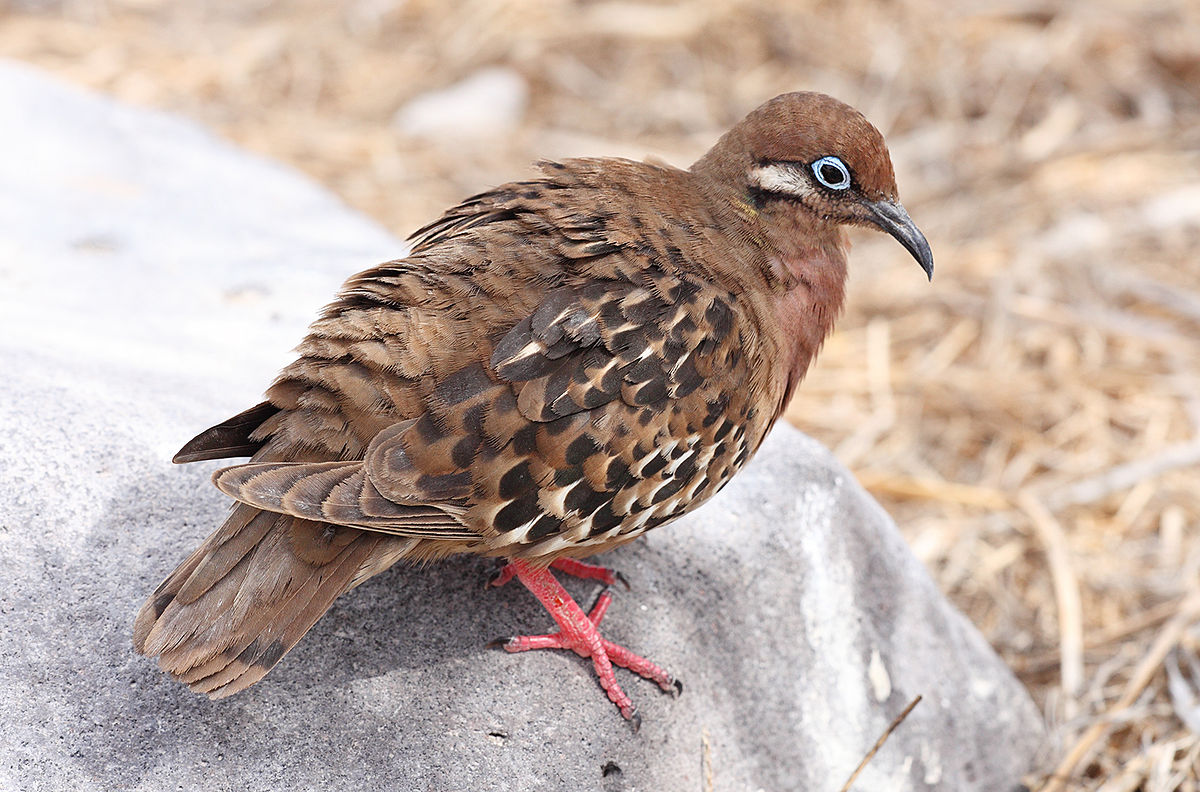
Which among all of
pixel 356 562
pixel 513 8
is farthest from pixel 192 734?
pixel 513 8

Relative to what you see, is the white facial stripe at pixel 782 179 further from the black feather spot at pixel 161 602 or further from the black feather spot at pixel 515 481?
the black feather spot at pixel 161 602

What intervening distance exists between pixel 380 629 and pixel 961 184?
504cm

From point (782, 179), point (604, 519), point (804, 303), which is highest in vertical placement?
point (782, 179)

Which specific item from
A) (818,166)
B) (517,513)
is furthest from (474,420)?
(818,166)

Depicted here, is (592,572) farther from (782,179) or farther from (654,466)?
(782,179)

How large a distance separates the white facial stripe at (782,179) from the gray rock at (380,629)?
0.90 m

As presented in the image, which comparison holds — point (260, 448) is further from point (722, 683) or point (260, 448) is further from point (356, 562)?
point (722, 683)

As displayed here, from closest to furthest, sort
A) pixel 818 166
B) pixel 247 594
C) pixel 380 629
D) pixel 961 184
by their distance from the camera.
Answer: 1. pixel 247 594
2. pixel 380 629
3. pixel 818 166
4. pixel 961 184

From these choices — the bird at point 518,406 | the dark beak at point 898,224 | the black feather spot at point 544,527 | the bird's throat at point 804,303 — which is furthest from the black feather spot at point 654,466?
the dark beak at point 898,224

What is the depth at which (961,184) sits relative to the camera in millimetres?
6684

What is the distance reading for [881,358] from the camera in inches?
221

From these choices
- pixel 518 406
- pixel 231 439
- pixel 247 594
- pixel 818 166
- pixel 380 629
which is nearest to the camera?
pixel 247 594

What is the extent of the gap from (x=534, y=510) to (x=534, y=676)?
1.66ft

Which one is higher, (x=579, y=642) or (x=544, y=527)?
(x=544, y=527)
